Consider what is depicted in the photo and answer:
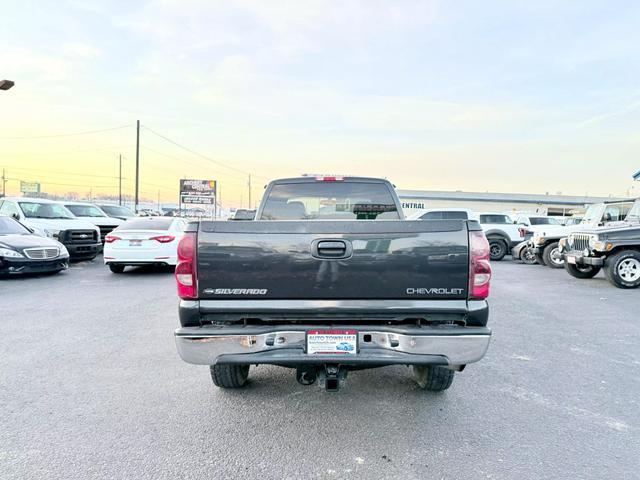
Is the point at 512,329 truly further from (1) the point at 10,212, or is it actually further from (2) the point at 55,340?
(1) the point at 10,212

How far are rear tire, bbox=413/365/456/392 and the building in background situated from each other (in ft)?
143

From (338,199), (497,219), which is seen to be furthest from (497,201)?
(338,199)

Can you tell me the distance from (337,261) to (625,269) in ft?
32.4

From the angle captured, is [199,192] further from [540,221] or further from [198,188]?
[540,221]

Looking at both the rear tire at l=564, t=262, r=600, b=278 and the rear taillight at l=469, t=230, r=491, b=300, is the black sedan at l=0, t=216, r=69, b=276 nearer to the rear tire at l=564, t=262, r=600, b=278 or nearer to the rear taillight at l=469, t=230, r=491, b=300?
the rear taillight at l=469, t=230, r=491, b=300

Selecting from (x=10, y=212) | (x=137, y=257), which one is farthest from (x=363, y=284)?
(x=10, y=212)

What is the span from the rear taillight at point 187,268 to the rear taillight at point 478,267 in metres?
1.91

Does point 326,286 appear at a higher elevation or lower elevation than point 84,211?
lower

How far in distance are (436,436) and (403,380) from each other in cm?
102

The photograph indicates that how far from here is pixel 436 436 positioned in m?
3.04

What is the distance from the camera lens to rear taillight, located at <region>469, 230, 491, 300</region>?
2873 millimetres

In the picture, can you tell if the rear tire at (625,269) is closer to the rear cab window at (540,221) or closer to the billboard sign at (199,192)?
the rear cab window at (540,221)

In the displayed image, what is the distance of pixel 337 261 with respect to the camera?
2883mm

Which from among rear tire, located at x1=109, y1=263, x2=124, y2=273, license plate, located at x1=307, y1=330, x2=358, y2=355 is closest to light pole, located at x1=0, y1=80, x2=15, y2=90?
rear tire, located at x1=109, y1=263, x2=124, y2=273
